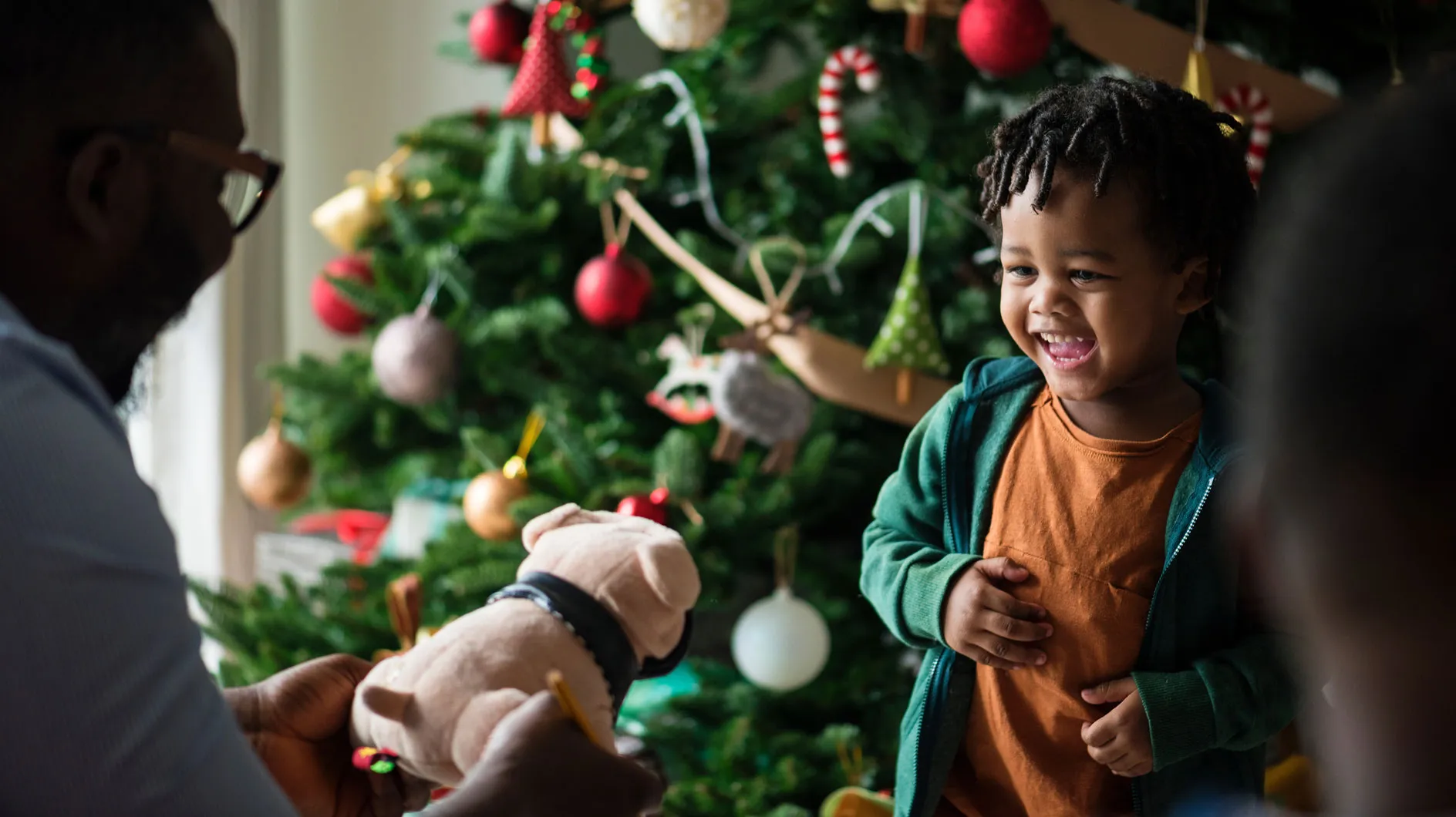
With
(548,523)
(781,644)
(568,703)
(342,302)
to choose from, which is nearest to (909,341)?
(781,644)

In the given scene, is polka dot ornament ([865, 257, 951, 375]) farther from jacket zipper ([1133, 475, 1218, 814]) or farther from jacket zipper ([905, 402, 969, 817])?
jacket zipper ([1133, 475, 1218, 814])

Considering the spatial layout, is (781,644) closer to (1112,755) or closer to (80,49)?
(1112,755)

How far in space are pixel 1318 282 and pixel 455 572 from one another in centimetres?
126

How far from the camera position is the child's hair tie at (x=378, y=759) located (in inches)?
34.5

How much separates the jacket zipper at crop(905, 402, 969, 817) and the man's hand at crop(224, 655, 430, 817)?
0.36 meters

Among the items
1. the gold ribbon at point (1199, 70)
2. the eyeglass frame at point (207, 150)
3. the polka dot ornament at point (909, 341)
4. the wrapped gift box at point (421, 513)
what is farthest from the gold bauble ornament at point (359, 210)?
the eyeglass frame at point (207, 150)

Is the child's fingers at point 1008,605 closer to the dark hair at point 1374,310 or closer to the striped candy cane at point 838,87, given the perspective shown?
the dark hair at point 1374,310

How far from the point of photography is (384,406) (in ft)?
7.33

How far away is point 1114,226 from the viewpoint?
0.93m

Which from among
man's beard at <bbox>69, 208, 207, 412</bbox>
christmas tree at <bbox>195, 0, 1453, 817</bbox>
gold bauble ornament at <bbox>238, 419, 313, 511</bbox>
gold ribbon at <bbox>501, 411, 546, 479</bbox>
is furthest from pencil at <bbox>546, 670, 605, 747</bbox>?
gold bauble ornament at <bbox>238, 419, 313, 511</bbox>

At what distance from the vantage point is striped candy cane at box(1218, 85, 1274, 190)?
5.53 ft

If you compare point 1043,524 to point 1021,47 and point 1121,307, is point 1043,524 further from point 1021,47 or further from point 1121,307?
point 1021,47

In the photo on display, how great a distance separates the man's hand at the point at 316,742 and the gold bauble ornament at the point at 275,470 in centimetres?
135

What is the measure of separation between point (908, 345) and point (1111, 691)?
72 centimetres
